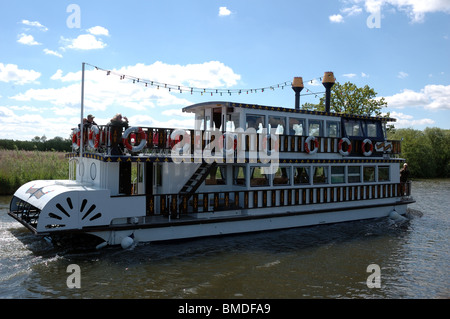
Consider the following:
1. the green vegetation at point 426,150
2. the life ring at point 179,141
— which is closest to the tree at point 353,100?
the green vegetation at point 426,150

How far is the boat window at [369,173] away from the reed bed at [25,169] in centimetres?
1738

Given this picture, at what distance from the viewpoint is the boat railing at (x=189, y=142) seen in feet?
37.6

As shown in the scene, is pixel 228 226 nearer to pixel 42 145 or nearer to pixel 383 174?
pixel 383 174

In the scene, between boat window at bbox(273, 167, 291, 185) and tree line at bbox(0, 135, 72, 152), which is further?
tree line at bbox(0, 135, 72, 152)

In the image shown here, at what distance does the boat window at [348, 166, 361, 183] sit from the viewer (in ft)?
54.7

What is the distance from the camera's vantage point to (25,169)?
908 inches

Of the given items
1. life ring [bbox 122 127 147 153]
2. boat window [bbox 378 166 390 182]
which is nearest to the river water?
life ring [bbox 122 127 147 153]

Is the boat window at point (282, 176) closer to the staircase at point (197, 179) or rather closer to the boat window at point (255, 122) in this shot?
the boat window at point (255, 122)

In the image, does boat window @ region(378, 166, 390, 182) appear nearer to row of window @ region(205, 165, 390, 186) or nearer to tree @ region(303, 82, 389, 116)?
row of window @ region(205, 165, 390, 186)

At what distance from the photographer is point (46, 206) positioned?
10.1 m

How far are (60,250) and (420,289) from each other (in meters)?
9.78

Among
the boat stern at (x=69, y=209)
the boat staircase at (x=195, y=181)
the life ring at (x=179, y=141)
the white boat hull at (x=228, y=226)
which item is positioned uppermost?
the life ring at (x=179, y=141)

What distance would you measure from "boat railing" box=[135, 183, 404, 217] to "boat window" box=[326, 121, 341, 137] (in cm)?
235
